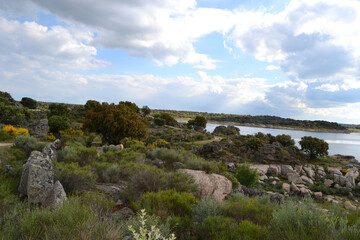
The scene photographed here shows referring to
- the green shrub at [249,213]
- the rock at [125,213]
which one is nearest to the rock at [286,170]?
the green shrub at [249,213]

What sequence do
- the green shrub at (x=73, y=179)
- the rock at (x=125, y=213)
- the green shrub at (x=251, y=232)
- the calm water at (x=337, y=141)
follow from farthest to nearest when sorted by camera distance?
1. the calm water at (x=337, y=141)
2. the green shrub at (x=73, y=179)
3. the rock at (x=125, y=213)
4. the green shrub at (x=251, y=232)

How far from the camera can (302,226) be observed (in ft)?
11.6

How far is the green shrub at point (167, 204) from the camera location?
16.5 feet

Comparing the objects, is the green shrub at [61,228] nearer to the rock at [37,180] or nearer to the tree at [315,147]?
the rock at [37,180]

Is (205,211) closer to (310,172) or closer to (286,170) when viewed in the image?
(286,170)

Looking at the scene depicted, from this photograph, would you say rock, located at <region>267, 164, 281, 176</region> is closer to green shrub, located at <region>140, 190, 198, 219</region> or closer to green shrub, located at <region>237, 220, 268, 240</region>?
green shrub, located at <region>140, 190, 198, 219</region>

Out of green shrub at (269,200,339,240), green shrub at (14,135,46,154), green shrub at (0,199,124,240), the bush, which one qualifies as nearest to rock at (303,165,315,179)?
the bush

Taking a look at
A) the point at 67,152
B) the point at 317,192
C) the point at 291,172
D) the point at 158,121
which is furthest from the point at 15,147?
the point at 158,121

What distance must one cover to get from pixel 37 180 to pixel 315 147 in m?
37.4

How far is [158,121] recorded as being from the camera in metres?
58.3

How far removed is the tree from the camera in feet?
109

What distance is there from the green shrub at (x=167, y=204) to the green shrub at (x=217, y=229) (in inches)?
35.8

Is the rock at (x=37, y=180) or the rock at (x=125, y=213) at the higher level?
the rock at (x=37, y=180)

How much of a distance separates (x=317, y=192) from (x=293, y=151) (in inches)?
612
